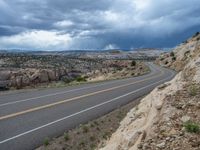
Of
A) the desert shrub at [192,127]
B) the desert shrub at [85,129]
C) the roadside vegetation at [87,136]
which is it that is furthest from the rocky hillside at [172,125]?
the desert shrub at [85,129]

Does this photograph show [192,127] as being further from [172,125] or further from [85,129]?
[85,129]

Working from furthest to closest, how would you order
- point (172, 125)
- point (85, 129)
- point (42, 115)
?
point (42, 115) < point (85, 129) < point (172, 125)

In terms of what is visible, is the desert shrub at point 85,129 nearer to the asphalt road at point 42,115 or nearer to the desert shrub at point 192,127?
the asphalt road at point 42,115

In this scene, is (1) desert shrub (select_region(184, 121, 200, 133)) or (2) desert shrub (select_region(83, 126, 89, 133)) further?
(2) desert shrub (select_region(83, 126, 89, 133))

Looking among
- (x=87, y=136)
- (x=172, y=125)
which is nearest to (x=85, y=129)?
(x=87, y=136)

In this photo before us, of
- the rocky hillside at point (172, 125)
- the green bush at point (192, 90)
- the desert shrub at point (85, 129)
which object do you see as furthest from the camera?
the desert shrub at point (85, 129)

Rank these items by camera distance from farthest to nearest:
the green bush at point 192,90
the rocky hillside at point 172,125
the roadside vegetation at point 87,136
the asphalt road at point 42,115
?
the asphalt road at point 42,115 → the roadside vegetation at point 87,136 → the green bush at point 192,90 → the rocky hillside at point 172,125

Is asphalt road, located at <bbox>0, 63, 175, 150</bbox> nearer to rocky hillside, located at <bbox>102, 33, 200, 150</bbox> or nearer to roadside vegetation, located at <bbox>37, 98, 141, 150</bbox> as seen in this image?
roadside vegetation, located at <bbox>37, 98, 141, 150</bbox>

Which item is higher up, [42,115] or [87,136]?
[87,136]

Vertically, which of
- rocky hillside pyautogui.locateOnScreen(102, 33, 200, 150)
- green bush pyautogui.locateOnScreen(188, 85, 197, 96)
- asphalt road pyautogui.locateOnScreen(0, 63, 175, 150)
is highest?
green bush pyautogui.locateOnScreen(188, 85, 197, 96)

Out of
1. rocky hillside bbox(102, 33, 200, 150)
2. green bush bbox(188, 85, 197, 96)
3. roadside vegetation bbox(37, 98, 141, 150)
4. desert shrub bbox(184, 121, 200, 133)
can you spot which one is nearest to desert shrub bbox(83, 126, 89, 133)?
roadside vegetation bbox(37, 98, 141, 150)

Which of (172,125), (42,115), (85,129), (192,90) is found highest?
(192,90)

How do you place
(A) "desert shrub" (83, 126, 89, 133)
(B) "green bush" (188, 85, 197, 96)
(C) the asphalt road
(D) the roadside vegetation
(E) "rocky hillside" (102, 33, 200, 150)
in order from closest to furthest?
(E) "rocky hillside" (102, 33, 200, 150), (B) "green bush" (188, 85, 197, 96), (D) the roadside vegetation, (C) the asphalt road, (A) "desert shrub" (83, 126, 89, 133)

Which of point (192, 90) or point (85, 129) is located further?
point (85, 129)
